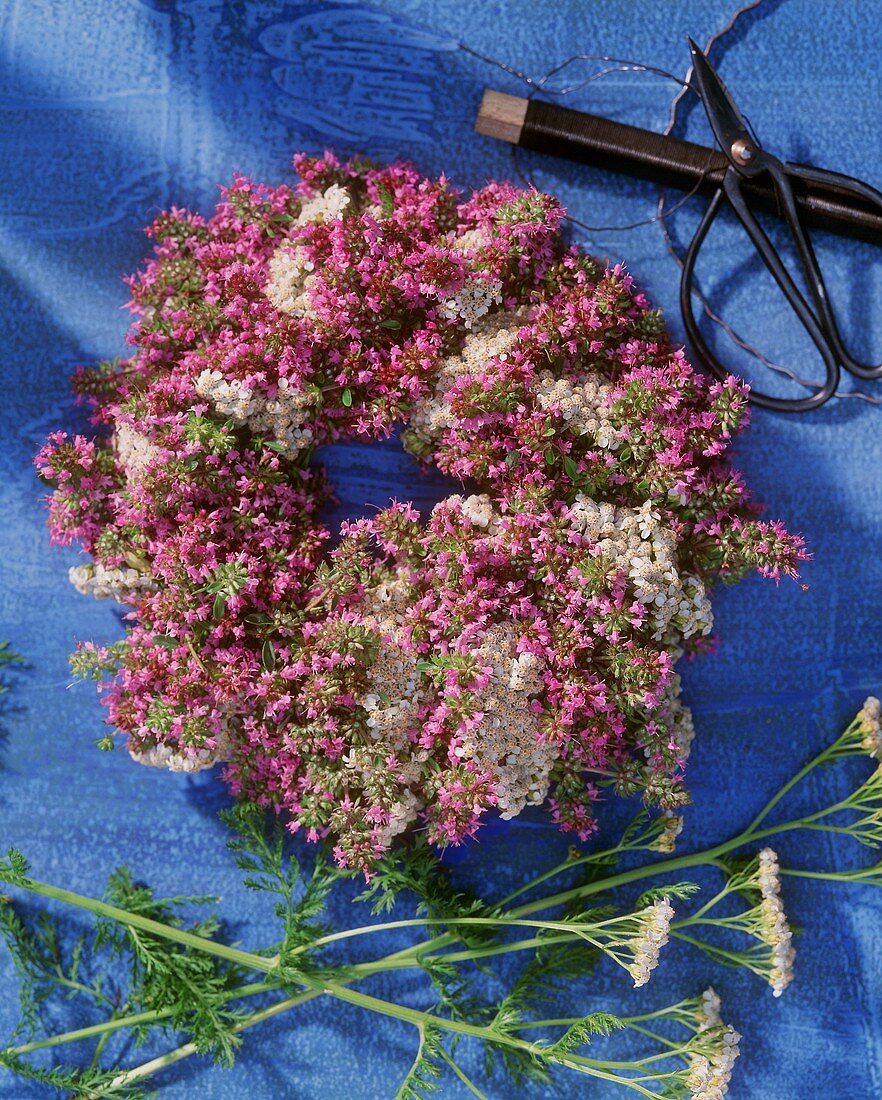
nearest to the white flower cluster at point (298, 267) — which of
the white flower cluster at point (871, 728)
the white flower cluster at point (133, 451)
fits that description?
the white flower cluster at point (133, 451)

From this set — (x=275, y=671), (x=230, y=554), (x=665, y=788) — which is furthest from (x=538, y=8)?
(x=665, y=788)

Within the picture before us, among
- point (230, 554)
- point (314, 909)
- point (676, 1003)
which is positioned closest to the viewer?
point (230, 554)

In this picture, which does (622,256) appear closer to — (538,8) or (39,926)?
(538,8)

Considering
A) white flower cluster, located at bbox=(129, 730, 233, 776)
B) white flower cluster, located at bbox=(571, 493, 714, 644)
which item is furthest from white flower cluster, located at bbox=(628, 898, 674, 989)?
white flower cluster, located at bbox=(129, 730, 233, 776)

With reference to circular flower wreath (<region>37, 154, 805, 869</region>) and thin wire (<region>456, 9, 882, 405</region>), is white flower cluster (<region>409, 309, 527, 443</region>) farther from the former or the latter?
thin wire (<region>456, 9, 882, 405</region>)

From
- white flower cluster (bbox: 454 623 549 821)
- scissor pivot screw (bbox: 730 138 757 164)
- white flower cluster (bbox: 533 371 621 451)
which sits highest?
scissor pivot screw (bbox: 730 138 757 164)

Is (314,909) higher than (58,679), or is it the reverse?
(58,679)
